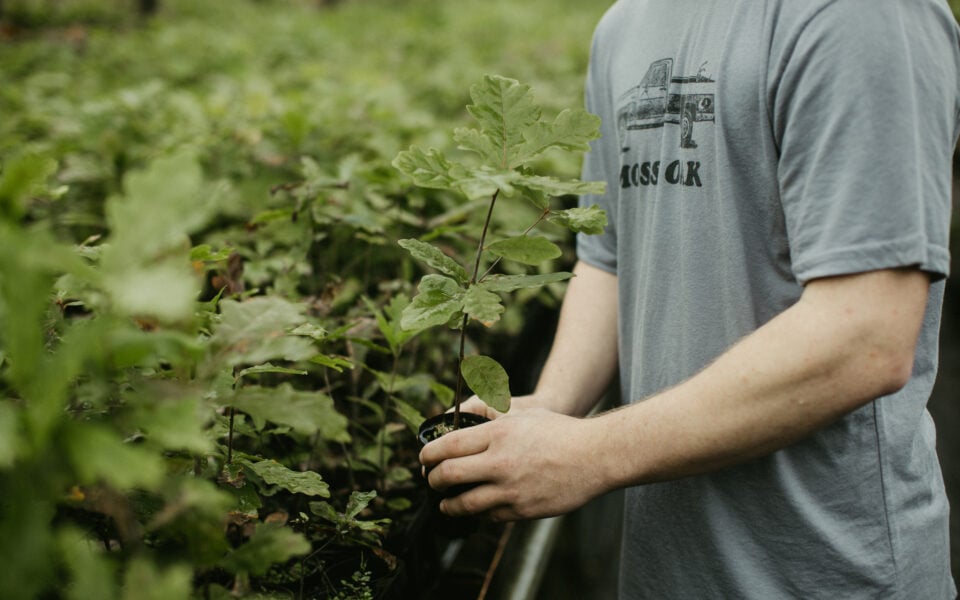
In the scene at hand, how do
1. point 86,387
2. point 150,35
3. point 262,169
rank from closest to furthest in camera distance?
point 86,387 → point 262,169 → point 150,35

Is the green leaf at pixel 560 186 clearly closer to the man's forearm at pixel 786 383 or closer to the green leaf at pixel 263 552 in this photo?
the man's forearm at pixel 786 383

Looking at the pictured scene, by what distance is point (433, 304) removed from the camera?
3.10ft

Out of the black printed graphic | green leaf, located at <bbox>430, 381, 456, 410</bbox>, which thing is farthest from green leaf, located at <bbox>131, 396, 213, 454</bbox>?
the black printed graphic

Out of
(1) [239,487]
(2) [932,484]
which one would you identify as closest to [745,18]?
(2) [932,484]

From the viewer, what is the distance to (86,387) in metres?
0.69

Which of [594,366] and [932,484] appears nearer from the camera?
[932,484]

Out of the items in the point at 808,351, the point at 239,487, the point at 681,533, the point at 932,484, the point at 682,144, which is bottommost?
the point at 681,533

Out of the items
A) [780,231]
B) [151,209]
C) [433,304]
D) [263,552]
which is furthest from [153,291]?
[780,231]

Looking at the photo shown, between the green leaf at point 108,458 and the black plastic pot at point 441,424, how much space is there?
580 millimetres

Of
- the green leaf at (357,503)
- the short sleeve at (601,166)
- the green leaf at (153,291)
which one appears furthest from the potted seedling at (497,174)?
the short sleeve at (601,166)

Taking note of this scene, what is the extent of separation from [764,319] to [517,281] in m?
0.42

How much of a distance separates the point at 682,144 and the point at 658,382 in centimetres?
42

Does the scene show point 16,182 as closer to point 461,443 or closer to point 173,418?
point 173,418

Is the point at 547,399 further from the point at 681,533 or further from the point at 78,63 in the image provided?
the point at 78,63
